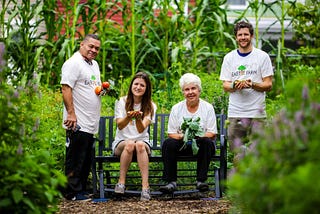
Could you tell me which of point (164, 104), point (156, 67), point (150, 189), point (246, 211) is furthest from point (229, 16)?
point (246, 211)

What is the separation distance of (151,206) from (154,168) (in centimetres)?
137

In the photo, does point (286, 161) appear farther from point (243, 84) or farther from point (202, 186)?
point (202, 186)

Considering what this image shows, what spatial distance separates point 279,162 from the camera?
3602 mm

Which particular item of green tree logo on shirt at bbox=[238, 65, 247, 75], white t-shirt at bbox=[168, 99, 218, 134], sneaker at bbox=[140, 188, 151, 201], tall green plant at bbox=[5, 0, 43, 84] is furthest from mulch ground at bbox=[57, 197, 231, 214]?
tall green plant at bbox=[5, 0, 43, 84]

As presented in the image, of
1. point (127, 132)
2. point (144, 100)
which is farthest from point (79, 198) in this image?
point (144, 100)

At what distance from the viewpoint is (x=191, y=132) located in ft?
25.7

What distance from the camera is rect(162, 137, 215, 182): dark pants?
787 centimetres

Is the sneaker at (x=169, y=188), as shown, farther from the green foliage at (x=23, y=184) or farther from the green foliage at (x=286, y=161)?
the green foliage at (x=286, y=161)

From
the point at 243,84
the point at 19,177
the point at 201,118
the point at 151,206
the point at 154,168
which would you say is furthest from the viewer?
the point at 154,168

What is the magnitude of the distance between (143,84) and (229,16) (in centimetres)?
1431

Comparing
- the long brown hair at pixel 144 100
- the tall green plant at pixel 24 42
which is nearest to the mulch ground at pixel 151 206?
the long brown hair at pixel 144 100

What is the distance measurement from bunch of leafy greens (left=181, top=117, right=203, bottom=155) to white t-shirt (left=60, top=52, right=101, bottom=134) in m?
0.88

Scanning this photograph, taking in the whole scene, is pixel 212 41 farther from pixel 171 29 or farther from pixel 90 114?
pixel 90 114

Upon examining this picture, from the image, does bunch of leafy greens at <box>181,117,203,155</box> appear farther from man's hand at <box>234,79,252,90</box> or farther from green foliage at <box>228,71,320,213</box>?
green foliage at <box>228,71,320,213</box>
